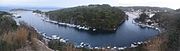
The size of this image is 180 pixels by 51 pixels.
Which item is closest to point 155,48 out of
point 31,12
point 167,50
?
point 167,50

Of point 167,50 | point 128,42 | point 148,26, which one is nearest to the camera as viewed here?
point 167,50

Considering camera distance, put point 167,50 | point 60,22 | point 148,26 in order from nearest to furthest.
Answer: point 167,50 < point 148,26 < point 60,22

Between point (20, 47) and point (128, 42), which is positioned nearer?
point (20, 47)

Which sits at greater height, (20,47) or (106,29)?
(20,47)

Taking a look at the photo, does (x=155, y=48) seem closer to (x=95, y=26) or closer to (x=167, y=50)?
(x=167, y=50)

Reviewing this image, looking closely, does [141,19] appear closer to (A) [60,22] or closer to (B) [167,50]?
(A) [60,22]

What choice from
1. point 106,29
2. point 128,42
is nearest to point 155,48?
point 128,42
